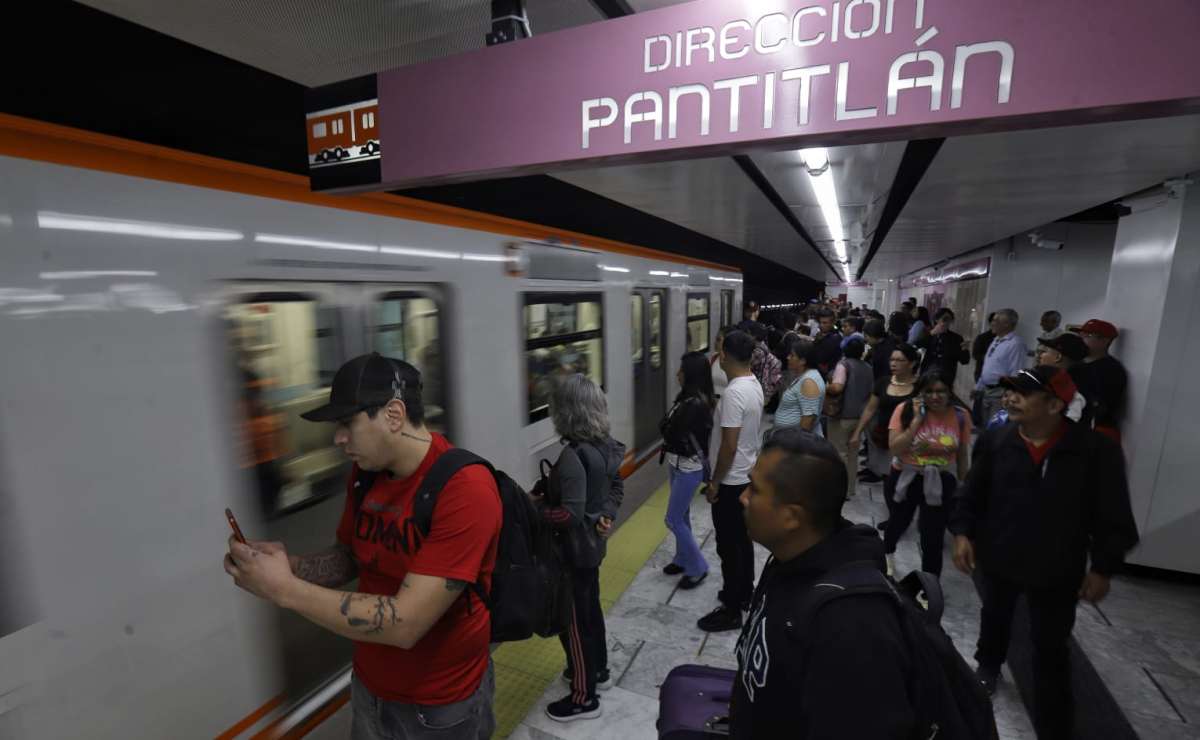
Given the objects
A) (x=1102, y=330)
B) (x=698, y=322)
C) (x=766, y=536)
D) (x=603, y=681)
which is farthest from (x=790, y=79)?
(x=698, y=322)

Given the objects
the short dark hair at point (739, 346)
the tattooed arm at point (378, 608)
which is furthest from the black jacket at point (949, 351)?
the tattooed arm at point (378, 608)

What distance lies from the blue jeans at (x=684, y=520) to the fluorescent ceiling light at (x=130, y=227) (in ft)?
8.60

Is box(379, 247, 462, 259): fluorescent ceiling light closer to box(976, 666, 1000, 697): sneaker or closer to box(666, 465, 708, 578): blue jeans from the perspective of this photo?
box(666, 465, 708, 578): blue jeans

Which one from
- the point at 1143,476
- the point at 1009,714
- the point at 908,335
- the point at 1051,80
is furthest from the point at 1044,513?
the point at 908,335

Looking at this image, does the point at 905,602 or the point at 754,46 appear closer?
the point at 905,602

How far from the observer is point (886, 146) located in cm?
299

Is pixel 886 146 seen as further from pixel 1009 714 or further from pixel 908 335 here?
pixel 908 335

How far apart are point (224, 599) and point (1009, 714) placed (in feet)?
11.2

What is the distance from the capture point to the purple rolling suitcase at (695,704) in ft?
5.37

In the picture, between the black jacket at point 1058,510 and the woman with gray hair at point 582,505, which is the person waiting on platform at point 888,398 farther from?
the woman with gray hair at point 582,505

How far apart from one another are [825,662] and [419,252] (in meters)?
2.34

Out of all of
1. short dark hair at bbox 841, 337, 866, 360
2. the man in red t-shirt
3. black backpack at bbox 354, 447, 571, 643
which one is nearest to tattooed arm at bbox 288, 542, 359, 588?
the man in red t-shirt

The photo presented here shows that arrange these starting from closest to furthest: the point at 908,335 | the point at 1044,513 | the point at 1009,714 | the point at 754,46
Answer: the point at 754,46, the point at 1044,513, the point at 1009,714, the point at 908,335

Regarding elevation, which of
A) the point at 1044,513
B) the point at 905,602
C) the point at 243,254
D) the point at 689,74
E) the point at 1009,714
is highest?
the point at 689,74
